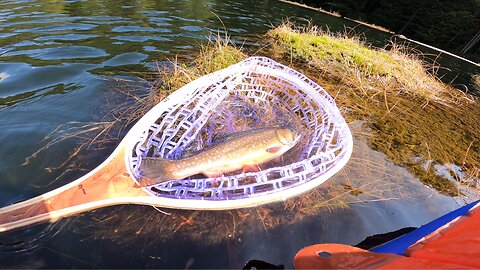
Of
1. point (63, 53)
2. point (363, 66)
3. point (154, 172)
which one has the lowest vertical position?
point (63, 53)

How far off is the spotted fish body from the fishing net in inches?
7.0

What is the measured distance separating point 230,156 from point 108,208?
1.64 meters

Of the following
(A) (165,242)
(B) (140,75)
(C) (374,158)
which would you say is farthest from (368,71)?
(A) (165,242)

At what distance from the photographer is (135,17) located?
15250 millimetres

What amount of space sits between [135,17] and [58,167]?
39.7 feet

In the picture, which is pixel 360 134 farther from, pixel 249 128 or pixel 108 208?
pixel 108 208

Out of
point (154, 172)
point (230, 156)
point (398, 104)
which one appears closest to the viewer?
point (154, 172)

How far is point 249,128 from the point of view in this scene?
19.0 feet

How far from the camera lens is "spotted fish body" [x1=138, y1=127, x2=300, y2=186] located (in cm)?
394

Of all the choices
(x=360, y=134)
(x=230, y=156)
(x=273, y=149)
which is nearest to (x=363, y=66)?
(x=360, y=134)

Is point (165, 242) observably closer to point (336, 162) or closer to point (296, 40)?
point (336, 162)

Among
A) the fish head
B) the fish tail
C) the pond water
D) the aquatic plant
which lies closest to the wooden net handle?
the fish tail

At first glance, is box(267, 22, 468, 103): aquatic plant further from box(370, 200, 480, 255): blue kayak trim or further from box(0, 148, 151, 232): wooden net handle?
box(0, 148, 151, 232): wooden net handle

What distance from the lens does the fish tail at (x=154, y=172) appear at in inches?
150
